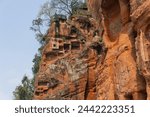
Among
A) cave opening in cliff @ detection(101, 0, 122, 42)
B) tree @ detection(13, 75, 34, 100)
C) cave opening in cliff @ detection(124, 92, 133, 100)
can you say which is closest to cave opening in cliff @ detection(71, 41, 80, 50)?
tree @ detection(13, 75, 34, 100)

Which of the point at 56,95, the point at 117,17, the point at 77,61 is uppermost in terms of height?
the point at 117,17

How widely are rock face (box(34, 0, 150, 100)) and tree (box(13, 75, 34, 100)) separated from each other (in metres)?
10.1


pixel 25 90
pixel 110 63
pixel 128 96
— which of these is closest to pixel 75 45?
pixel 25 90

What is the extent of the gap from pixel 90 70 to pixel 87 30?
7289mm

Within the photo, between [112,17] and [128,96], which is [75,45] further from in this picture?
[128,96]

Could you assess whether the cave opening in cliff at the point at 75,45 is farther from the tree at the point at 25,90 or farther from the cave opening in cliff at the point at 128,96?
the cave opening in cliff at the point at 128,96

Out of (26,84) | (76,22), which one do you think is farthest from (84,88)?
(26,84)

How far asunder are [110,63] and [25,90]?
1927 centimetres

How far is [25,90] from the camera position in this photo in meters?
31.2

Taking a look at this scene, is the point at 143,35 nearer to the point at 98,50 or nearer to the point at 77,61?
the point at 98,50

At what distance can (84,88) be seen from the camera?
1702 cm

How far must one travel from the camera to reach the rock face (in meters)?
10.4

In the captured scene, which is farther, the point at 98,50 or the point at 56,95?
the point at 56,95

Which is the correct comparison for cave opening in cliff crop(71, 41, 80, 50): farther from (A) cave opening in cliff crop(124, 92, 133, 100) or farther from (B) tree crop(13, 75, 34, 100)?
(A) cave opening in cliff crop(124, 92, 133, 100)
